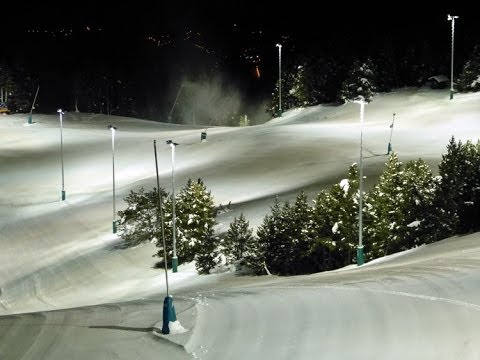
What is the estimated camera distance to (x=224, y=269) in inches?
1291

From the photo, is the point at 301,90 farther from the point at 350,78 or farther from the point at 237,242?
the point at 237,242

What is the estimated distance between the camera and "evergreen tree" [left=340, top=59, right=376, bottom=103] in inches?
3285

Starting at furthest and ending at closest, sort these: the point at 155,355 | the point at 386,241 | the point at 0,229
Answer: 1. the point at 0,229
2. the point at 386,241
3. the point at 155,355

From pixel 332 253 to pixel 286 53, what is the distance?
105 metres

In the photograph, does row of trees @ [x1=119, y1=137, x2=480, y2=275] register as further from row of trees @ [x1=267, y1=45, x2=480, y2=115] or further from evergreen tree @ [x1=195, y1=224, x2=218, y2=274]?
row of trees @ [x1=267, y1=45, x2=480, y2=115]

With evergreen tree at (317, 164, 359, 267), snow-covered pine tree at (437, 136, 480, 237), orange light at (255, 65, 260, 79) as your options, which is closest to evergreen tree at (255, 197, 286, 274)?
evergreen tree at (317, 164, 359, 267)

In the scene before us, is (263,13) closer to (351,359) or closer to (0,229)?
(0,229)

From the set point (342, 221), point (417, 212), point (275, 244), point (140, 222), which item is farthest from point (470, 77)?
point (275, 244)

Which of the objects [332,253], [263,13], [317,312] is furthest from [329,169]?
[263,13]

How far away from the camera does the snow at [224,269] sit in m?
13.3

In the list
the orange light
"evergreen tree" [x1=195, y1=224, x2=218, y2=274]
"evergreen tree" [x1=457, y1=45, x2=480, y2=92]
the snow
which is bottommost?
"evergreen tree" [x1=195, y1=224, x2=218, y2=274]

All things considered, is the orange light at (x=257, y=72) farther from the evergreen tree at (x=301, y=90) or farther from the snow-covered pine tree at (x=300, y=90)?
the evergreen tree at (x=301, y=90)

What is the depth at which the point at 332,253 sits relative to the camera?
103ft

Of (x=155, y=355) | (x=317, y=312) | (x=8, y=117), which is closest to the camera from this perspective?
(x=155, y=355)
